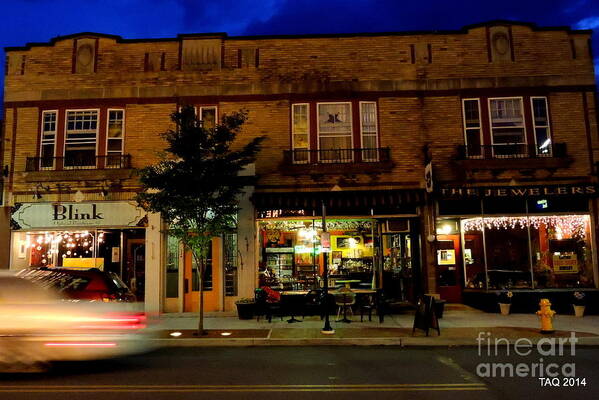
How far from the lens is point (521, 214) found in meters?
15.0

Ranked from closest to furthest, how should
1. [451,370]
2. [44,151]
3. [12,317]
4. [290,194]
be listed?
[12,317], [451,370], [290,194], [44,151]

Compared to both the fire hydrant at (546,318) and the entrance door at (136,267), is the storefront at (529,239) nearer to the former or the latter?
the fire hydrant at (546,318)

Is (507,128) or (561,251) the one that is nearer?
(561,251)

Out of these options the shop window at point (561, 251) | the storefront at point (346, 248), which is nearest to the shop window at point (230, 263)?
the storefront at point (346, 248)

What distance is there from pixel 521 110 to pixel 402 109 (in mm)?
3911

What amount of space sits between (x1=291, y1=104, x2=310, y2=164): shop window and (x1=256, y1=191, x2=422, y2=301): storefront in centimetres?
152

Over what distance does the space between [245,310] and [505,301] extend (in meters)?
7.89

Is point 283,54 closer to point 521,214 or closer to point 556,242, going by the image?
point 521,214

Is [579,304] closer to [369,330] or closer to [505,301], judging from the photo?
[505,301]

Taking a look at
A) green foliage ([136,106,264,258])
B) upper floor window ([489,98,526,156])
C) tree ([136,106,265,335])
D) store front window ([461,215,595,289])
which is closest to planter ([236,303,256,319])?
tree ([136,106,265,335])

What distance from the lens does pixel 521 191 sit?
14.4 metres


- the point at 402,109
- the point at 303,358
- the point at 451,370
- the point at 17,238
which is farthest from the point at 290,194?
the point at 17,238

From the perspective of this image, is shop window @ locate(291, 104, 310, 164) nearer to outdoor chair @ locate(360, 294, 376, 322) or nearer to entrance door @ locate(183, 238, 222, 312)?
entrance door @ locate(183, 238, 222, 312)

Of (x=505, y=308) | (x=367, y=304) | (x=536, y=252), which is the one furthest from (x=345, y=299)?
(x=536, y=252)
